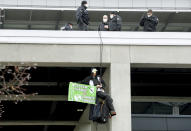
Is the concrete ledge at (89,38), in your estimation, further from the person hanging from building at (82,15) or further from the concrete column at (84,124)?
the concrete column at (84,124)

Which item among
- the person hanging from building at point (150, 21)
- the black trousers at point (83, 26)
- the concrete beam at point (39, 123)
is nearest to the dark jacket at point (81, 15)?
the black trousers at point (83, 26)

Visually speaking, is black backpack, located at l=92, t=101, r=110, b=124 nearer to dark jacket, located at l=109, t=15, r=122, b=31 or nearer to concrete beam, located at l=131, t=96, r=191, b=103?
dark jacket, located at l=109, t=15, r=122, b=31

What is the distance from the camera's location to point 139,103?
99.5 feet

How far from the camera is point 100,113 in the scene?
57.7 feet

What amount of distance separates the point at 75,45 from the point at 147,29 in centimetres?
309

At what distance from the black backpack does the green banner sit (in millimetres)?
349

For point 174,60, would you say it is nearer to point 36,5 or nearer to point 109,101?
point 109,101

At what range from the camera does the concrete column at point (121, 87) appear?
1806cm

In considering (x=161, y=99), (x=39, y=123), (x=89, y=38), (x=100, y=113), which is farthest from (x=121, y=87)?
(x=39, y=123)

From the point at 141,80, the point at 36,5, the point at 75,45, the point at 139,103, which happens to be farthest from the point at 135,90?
the point at 75,45

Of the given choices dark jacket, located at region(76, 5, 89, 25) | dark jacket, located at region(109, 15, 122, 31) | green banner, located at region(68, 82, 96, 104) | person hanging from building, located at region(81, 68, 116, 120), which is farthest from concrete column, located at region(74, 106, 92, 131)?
green banner, located at region(68, 82, 96, 104)

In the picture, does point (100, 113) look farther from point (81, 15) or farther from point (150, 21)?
point (150, 21)

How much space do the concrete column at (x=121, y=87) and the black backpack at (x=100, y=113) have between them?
0.52 meters

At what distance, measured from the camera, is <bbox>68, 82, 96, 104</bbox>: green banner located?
1706cm
